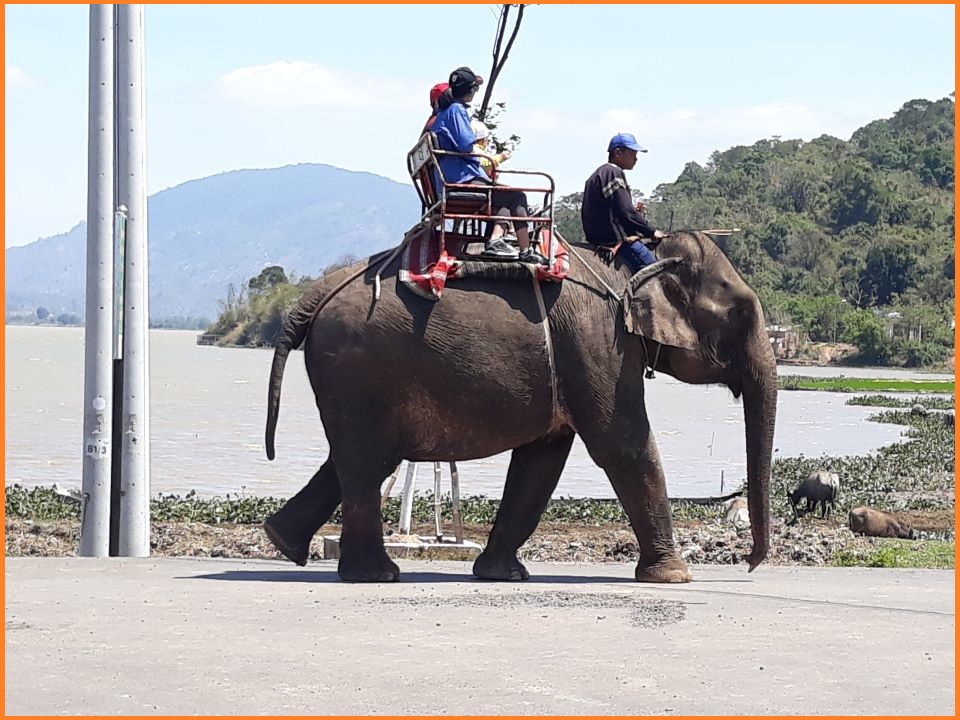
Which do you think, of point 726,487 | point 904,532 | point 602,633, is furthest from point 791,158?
point 602,633

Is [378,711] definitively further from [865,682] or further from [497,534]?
[497,534]

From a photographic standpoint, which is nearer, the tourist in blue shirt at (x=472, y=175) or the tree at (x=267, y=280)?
the tourist in blue shirt at (x=472, y=175)

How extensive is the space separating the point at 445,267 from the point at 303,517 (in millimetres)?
2265

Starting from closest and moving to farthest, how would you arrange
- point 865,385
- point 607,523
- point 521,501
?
point 521,501, point 607,523, point 865,385

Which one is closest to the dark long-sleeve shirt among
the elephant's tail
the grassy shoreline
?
the elephant's tail

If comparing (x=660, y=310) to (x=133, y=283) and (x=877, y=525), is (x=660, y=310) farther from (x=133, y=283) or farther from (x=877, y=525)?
(x=877, y=525)

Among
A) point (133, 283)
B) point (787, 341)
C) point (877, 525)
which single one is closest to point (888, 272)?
point (787, 341)

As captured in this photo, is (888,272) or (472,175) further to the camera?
(888,272)

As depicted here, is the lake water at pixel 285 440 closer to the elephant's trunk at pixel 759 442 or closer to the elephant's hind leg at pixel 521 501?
the elephant's hind leg at pixel 521 501

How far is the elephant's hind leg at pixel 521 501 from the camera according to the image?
12.1 metres

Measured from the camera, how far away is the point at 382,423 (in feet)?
37.5

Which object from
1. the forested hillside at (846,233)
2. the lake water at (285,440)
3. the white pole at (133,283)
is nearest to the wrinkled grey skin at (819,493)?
the lake water at (285,440)

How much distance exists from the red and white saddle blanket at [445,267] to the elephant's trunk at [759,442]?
157cm

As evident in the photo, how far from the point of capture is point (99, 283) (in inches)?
520
